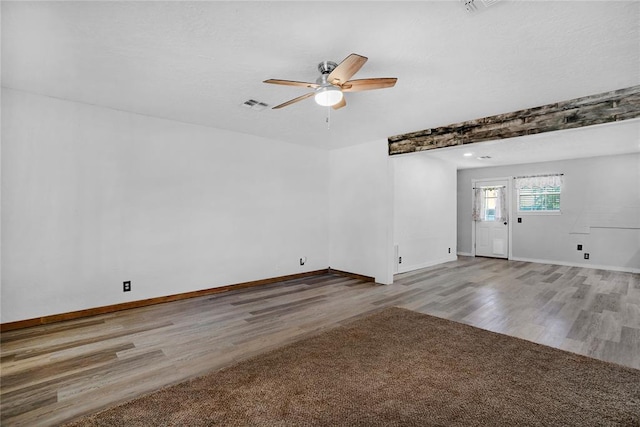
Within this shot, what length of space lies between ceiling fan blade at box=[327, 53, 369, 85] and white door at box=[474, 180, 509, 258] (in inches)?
295

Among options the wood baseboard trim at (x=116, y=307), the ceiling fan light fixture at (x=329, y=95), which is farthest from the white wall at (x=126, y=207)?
the ceiling fan light fixture at (x=329, y=95)

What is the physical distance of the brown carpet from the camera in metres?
1.81

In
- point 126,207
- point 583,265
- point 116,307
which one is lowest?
point 583,265

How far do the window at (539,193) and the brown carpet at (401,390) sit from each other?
6.16 metres

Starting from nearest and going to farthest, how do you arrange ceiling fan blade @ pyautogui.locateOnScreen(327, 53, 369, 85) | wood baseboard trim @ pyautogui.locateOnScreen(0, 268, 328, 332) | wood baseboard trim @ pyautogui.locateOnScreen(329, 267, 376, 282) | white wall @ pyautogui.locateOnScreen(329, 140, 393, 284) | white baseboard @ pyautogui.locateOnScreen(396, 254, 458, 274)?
ceiling fan blade @ pyautogui.locateOnScreen(327, 53, 369, 85) < wood baseboard trim @ pyautogui.locateOnScreen(0, 268, 328, 332) < white wall @ pyautogui.locateOnScreen(329, 140, 393, 284) < wood baseboard trim @ pyautogui.locateOnScreen(329, 267, 376, 282) < white baseboard @ pyautogui.locateOnScreen(396, 254, 458, 274)

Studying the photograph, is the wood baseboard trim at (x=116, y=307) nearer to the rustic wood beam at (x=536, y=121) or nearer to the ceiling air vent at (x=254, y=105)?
the ceiling air vent at (x=254, y=105)

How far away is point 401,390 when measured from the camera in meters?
2.10

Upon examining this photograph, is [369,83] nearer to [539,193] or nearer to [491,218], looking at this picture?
[539,193]

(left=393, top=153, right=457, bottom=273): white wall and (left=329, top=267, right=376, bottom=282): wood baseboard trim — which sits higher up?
(left=393, top=153, right=457, bottom=273): white wall

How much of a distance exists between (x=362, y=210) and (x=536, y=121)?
304 cm

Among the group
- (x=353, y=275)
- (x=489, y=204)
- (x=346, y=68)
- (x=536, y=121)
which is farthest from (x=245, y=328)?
(x=489, y=204)

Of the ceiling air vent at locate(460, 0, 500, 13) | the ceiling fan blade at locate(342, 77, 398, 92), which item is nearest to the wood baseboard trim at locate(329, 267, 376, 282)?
the ceiling fan blade at locate(342, 77, 398, 92)

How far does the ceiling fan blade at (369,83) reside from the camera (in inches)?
96.6

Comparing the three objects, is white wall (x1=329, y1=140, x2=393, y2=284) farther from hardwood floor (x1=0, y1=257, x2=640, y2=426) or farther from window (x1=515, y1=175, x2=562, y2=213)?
window (x1=515, y1=175, x2=562, y2=213)
